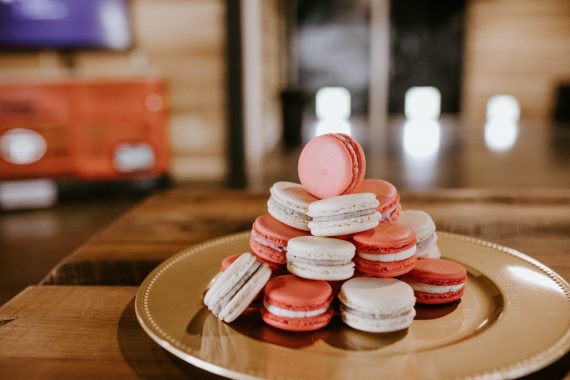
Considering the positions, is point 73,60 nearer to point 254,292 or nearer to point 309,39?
point 254,292

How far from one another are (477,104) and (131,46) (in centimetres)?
720

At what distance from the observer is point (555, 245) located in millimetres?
1028

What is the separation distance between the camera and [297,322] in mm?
657

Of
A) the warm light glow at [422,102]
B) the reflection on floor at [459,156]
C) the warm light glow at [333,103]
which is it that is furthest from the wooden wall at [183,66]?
the warm light glow at [422,102]

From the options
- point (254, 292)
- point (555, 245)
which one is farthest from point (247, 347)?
point (555, 245)

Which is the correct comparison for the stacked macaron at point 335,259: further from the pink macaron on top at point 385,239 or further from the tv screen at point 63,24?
the tv screen at point 63,24

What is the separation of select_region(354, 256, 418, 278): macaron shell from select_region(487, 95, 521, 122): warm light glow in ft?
32.4

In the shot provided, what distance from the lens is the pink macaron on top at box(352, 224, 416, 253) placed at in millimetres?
724

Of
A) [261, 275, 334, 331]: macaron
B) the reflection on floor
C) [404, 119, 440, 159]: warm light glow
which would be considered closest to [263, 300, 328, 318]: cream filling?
[261, 275, 334, 331]: macaron

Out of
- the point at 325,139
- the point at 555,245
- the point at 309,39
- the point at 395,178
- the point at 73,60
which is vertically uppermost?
the point at 309,39

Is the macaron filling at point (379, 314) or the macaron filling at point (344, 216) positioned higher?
the macaron filling at point (344, 216)

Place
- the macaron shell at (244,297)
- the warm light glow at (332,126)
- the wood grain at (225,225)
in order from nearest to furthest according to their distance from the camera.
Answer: the macaron shell at (244,297) → the wood grain at (225,225) → the warm light glow at (332,126)

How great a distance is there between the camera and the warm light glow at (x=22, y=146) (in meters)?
4.01

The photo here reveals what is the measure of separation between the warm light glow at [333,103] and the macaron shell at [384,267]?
30.9 ft
